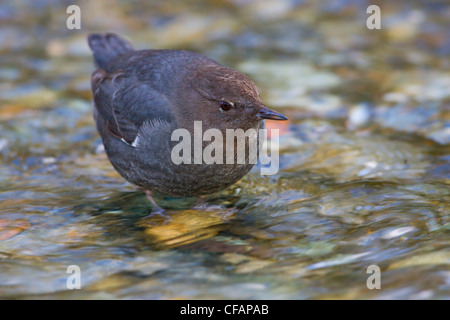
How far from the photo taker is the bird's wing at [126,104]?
178 inches

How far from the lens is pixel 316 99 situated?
6.50m

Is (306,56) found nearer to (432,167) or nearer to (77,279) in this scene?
(432,167)

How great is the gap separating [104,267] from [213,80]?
4.96ft

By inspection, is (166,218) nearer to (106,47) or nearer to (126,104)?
(126,104)

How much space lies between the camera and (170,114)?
14.4ft

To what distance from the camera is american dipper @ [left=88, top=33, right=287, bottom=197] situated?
13.8 ft

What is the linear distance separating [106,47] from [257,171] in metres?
2.00

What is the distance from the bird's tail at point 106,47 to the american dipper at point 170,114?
2.40 feet

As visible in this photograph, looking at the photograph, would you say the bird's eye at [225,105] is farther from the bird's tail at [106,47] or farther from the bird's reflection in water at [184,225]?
the bird's tail at [106,47]

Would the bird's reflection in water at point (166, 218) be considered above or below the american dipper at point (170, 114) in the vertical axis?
below

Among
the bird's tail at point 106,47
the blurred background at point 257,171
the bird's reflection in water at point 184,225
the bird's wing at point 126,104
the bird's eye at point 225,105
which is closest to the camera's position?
the blurred background at point 257,171

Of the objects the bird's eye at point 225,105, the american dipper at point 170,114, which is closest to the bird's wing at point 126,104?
the american dipper at point 170,114

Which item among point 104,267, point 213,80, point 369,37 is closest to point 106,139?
point 213,80
